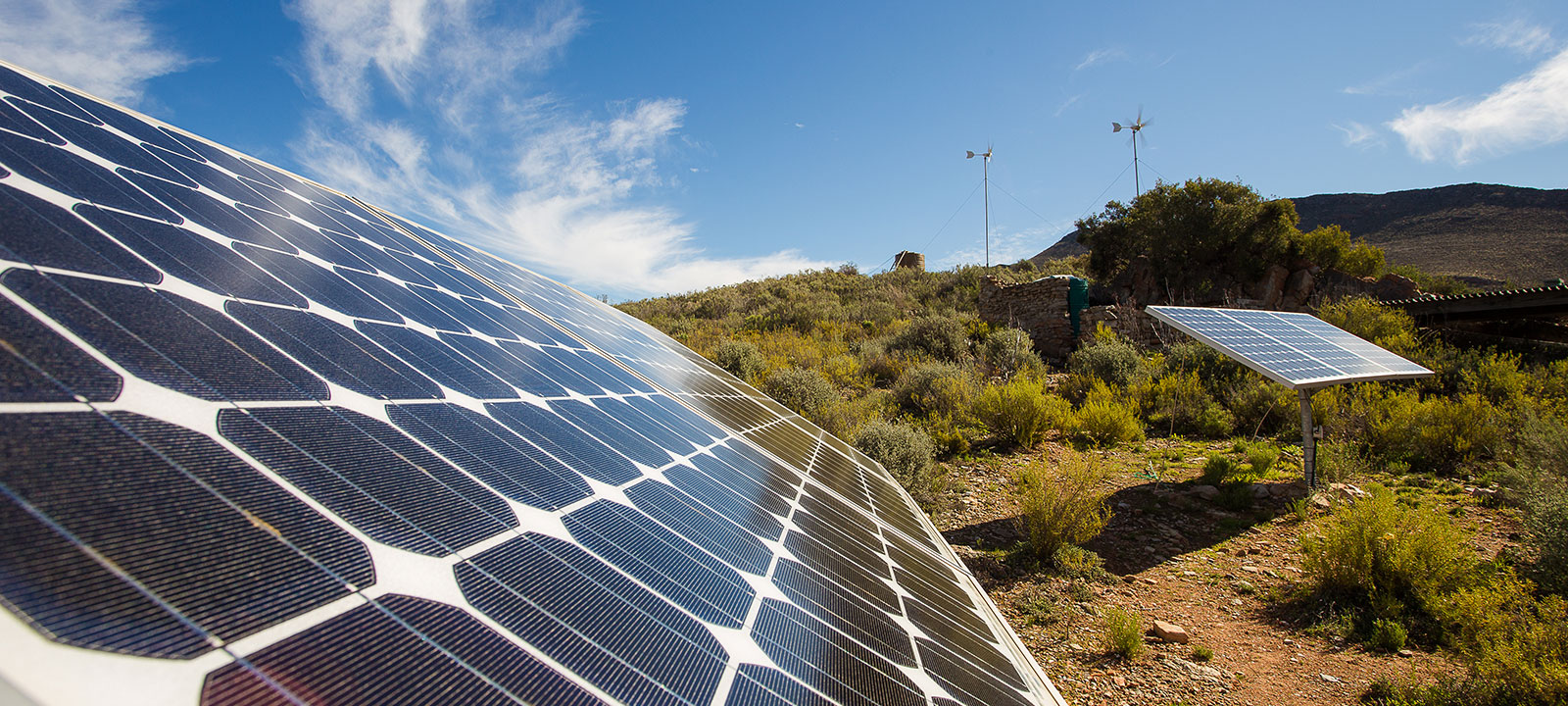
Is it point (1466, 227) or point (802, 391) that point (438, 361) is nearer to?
point (802, 391)

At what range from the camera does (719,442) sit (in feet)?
12.0

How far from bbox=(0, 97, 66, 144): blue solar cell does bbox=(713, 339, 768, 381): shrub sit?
38.2 ft

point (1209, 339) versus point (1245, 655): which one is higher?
point (1209, 339)

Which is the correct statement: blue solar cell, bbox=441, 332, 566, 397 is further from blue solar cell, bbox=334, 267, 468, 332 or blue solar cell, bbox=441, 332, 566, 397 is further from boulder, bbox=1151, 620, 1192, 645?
boulder, bbox=1151, 620, 1192, 645

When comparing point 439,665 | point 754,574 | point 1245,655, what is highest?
point 439,665

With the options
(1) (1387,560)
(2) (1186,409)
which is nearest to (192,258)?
(1) (1387,560)

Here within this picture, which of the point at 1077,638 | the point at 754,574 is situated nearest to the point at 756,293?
the point at 1077,638

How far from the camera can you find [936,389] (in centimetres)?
1232

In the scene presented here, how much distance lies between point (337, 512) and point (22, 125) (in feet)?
8.75

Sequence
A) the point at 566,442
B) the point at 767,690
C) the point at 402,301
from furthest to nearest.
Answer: the point at 402,301 → the point at 566,442 → the point at 767,690

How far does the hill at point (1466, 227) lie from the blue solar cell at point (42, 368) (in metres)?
51.4

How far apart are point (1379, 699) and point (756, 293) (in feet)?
92.4

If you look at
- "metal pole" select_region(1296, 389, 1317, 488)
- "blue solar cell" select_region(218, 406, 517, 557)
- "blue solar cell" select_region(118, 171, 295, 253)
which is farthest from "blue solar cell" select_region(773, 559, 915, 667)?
"metal pole" select_region(1296, 389, 1317, 488)

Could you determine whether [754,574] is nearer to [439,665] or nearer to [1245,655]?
[439,665]
